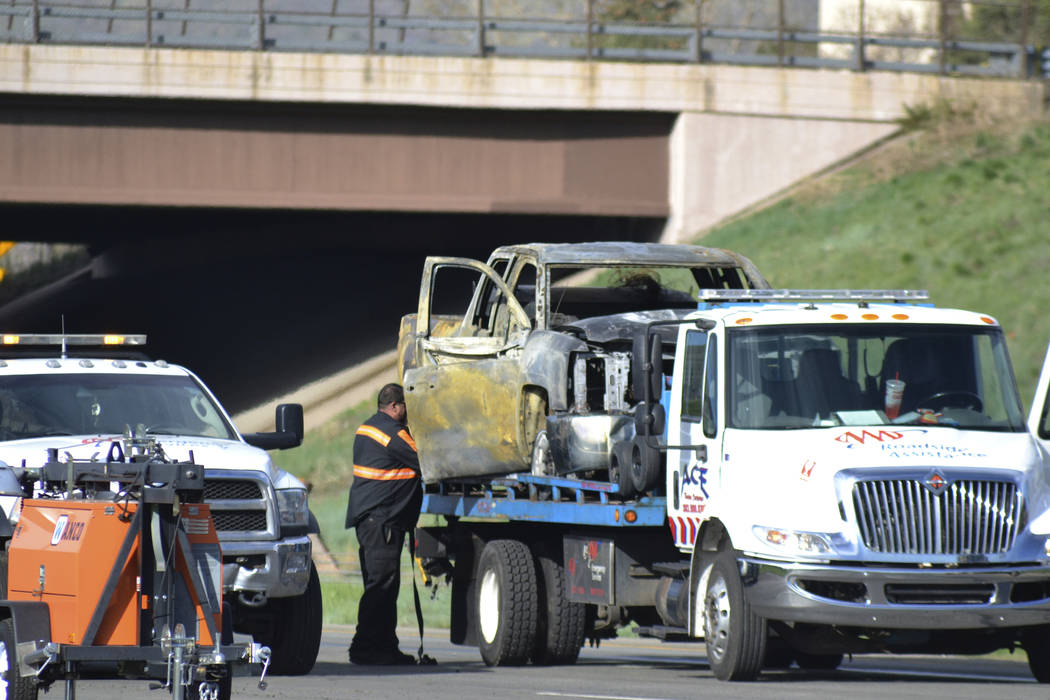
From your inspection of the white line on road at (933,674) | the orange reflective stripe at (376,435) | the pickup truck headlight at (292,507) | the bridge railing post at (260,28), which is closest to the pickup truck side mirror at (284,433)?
the pickup truck headlight at (292,507)

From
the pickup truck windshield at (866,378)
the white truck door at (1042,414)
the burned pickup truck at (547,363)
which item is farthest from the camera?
the burned pickup truck at (547,363)

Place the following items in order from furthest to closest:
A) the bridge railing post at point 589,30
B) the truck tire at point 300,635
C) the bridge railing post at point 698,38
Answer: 1. the bridge railing post at point 698,38
2. the bridge railing post at point 589,30
3. the truck tire at point 300,635

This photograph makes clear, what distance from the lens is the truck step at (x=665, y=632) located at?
12.8 metres

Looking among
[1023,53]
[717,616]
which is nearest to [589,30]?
[1023,53]

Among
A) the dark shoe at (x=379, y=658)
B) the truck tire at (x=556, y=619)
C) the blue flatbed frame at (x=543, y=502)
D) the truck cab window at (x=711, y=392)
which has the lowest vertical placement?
the dark shoe at (x=379, y=658)

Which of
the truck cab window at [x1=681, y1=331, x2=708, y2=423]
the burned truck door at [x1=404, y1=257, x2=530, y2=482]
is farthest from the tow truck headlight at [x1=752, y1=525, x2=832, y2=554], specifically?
the burned truck door at [x1=404, y1=257, x2=530, y2=482]

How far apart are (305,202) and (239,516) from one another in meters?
23.5

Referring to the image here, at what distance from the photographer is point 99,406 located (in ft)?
43.4

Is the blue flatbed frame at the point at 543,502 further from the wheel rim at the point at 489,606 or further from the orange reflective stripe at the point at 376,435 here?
the orange reflective stripe at the point at 376,435

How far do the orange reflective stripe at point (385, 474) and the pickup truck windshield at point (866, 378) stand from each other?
380 centimetres

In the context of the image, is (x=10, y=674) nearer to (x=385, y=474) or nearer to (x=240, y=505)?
(x=240, y=505)

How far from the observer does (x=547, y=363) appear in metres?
14.3

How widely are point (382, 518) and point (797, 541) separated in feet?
14.9

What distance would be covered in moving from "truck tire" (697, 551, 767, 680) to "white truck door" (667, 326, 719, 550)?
Answer: 50 centimetres
